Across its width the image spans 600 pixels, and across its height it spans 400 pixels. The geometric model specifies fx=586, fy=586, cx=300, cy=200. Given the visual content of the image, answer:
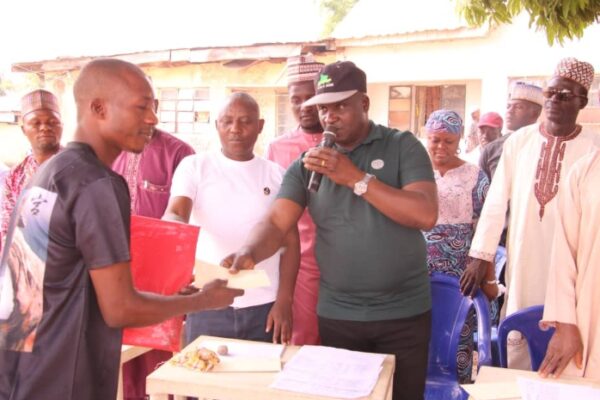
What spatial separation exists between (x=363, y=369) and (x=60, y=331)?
1.06 m

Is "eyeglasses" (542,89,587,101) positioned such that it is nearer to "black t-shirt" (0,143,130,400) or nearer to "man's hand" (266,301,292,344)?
"man's hand" (266,301,292,344)

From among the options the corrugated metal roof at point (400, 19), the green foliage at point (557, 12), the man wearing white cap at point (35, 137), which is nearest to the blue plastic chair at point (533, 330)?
the green foliage at point (557, 12)

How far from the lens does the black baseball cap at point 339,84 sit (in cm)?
254

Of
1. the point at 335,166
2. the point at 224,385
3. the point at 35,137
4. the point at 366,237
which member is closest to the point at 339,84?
the point at 335,166

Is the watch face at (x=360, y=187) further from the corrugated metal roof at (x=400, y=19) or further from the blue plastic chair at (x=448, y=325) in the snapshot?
the corrugated metal roof at (x=400, y=19)

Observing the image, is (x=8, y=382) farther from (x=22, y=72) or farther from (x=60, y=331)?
(x=22, y=72)

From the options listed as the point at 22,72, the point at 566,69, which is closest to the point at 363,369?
the point at 566,69

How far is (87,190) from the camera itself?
5.11 ft

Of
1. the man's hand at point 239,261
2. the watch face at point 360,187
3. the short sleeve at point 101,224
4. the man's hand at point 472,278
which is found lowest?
the man's hand at point 472,278

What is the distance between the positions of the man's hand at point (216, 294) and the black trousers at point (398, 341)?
2.14ft

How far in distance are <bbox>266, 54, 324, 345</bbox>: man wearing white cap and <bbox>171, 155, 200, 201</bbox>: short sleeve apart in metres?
0.65

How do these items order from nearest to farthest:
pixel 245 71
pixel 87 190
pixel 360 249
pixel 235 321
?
pixel 87 190
pixel 360 249
pixel 235 321
pixel 245 71

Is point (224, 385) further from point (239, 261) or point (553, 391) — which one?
point (553, 391)

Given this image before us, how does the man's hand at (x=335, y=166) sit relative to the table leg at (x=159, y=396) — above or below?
above
